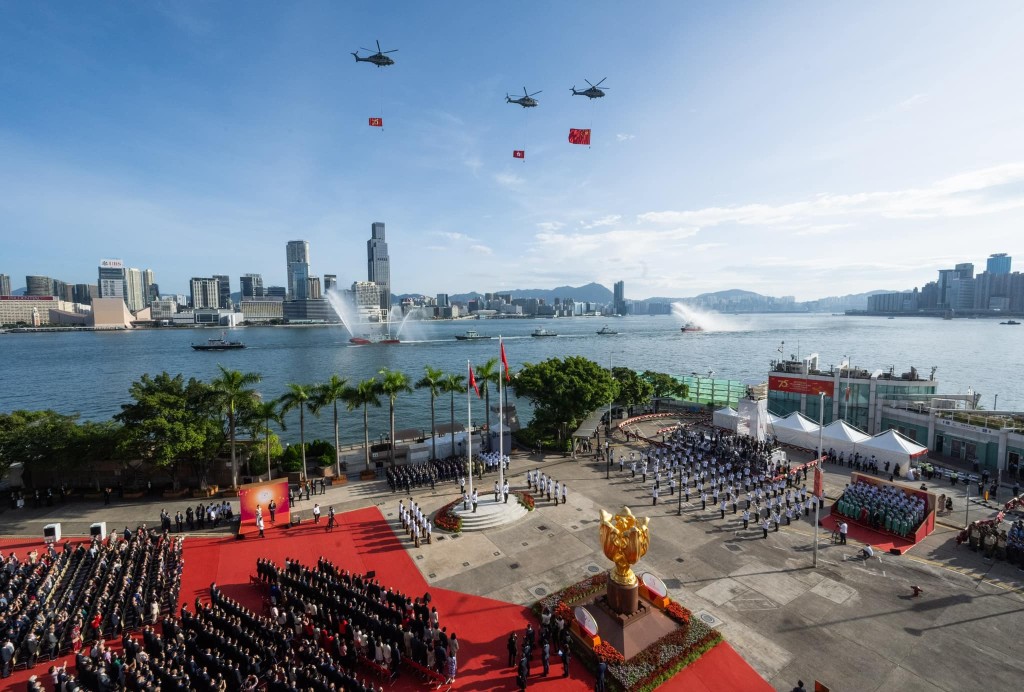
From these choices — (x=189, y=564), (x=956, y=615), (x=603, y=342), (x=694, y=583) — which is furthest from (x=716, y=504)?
(x=603, y=342)

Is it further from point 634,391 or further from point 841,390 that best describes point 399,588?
point 841,390

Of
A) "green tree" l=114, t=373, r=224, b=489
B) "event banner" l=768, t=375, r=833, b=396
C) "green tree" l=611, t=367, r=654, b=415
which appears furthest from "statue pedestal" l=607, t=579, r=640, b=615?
"event banner" l=768, t=375, r=833, b=396

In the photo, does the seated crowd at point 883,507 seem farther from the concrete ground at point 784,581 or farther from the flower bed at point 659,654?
the flower bed at point 659,654

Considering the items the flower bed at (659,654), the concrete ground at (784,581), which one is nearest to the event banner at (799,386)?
the concrete ground at (784,581)

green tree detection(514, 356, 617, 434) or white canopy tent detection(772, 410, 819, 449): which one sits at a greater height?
green tree detection(514, 356, 617, 434)

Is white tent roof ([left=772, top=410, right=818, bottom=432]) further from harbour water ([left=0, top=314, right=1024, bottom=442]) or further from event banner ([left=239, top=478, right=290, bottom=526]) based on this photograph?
event banner ([left=239, top=478, right=290, bottom=526])

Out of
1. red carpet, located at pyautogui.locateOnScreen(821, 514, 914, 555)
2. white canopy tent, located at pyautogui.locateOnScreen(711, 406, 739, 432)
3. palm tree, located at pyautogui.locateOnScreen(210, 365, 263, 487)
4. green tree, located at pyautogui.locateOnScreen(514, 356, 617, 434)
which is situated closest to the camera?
red carpet, located at pyautogui.locateOnScreen(821, 514, 914, 555)
